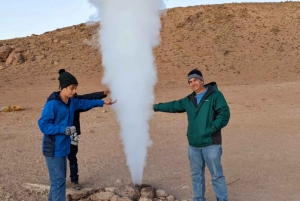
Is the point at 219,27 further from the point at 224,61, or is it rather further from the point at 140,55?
the point at 140,55

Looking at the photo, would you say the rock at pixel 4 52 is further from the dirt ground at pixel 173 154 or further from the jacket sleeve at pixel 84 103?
the jacket sleeve at pixel 84 103

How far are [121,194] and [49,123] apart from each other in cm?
157

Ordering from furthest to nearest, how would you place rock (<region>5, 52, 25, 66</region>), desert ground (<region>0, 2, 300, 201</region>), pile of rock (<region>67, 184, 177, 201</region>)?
rock (<region>5, 52, 25, 66</region>) → desert ground (<region>0, 2, 300, 201</region>) → pile of rock (<region>67, 184, 177, 201</region>)

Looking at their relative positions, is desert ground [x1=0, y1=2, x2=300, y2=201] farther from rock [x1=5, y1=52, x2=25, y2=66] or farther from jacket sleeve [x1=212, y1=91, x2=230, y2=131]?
jacket sleeve [x1=212, y1=91, x2=230, y2=131]

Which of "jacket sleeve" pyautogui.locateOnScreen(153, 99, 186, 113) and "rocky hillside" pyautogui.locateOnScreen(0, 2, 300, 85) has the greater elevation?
"rocky hillside" pyautogui.locateOnScreen(0, 2, 300, 85)

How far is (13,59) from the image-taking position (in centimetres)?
2858

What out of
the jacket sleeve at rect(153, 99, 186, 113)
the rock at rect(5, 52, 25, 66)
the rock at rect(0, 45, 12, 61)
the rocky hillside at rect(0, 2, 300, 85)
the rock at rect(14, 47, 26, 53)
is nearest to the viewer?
the jacket sleeve at rect(153, 99, 186, 113)

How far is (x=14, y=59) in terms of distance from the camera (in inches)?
1127

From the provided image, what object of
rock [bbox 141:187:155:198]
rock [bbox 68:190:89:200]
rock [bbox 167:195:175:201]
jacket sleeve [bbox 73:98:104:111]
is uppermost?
jacket sleeve [bbox 73:98:104:111]

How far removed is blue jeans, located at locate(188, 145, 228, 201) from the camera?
433 cm

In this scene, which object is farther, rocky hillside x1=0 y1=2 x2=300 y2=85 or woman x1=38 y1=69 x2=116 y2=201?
rocky hillside x1=0 y1=2 x2=300 y2=85

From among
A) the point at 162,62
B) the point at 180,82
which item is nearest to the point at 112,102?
the point at 180,82

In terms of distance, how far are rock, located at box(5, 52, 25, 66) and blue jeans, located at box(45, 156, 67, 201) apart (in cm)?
2569

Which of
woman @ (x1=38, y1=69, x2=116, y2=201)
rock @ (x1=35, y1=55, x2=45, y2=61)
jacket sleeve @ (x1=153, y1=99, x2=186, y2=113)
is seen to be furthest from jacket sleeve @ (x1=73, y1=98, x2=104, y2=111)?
rock @ (x1=35, y1=55, x2=45, y2=61)
